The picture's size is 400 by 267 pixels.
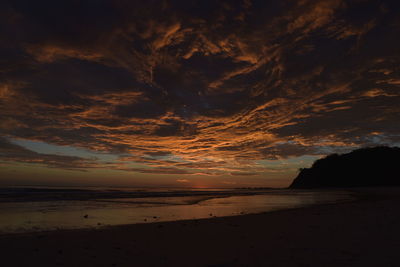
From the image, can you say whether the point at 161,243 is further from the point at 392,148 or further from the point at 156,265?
the point at 392,148

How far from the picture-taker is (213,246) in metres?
7.44

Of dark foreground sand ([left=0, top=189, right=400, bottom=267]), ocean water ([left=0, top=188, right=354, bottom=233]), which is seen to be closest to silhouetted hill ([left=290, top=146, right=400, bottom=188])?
ocean water ([left=0, top=188, right=354, bottom=233])

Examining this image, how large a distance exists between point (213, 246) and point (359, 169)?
114253 millimetres

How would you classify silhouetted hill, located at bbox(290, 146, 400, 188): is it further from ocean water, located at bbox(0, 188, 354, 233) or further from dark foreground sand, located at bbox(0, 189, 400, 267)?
dark foreground sand, located at bbox(0, 189, 400, 267)

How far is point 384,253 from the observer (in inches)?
243

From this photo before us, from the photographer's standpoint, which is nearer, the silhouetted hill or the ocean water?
the ocean water

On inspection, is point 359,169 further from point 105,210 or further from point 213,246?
point 213,246

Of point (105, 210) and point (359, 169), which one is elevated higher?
point (359, 169)

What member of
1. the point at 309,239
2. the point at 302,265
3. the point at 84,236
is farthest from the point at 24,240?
the point at 309,239

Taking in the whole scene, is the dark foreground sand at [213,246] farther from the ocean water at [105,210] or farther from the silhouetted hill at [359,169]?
the silhouetted hill at [359,169]

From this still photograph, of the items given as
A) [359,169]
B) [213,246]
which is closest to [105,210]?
[213,246]

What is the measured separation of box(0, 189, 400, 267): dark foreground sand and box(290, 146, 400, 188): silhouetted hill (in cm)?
10227

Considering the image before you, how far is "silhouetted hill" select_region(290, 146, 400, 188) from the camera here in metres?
91.8

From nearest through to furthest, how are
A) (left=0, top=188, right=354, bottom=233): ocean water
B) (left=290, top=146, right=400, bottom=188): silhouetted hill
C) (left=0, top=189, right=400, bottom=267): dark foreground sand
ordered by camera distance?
1. (left=0, top=189, right=400, bottom=267): dark foreground sand
2. (left=0, top=188, right=354, bottom=233): ocean water
3. (left=290, top=146, right=400, bottom=188): silhouetted hill
